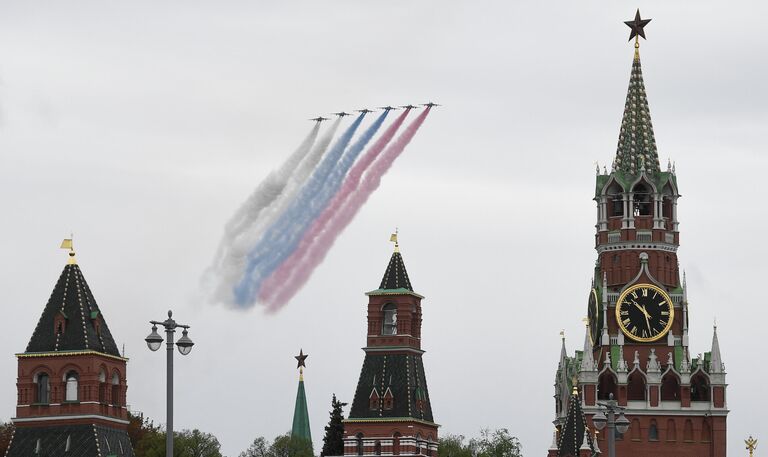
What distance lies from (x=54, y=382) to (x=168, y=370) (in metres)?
61.4

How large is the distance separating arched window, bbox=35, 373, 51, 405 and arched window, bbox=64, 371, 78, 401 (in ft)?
4.22

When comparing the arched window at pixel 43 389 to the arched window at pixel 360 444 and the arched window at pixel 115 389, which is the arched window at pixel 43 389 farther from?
the arched window at pixel 360 444

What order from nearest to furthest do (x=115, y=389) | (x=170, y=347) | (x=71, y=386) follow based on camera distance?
(x=170, y=347) → (x=71, y=386) → (x=115, y=389)

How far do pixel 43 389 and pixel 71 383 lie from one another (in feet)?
7.08

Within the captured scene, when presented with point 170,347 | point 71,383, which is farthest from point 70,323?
point 170,347

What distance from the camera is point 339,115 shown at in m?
178

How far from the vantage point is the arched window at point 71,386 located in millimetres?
172750

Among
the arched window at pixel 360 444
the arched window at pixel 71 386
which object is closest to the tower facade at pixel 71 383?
the arched window at pixel 71 386

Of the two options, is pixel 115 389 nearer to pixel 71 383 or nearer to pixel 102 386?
pixel 102 386

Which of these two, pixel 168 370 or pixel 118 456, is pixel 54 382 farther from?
pixel 168 370

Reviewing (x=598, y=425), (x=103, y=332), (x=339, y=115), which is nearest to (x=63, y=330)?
(x=103, y=332)

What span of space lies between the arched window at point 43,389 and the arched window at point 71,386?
50.6 inches

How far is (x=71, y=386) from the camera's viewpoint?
173 meters

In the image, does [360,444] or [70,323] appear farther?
[360,444]
